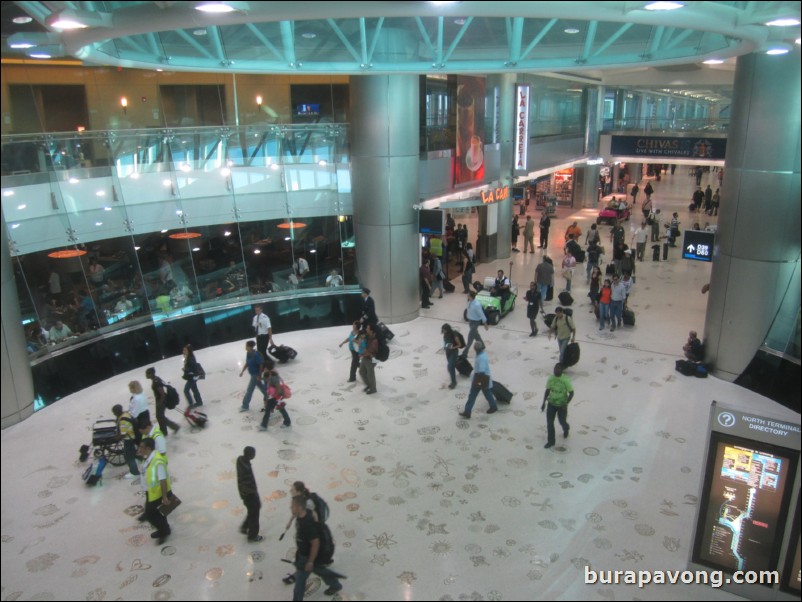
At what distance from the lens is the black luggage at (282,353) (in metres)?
13.5

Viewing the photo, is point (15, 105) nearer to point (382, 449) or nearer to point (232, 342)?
point (382, 449)

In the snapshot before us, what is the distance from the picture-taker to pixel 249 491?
24.2 feet

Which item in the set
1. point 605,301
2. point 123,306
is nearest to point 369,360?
point 123,306

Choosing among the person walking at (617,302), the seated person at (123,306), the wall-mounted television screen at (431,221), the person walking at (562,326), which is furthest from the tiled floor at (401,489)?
the wall-mounted television screen at (431,221)

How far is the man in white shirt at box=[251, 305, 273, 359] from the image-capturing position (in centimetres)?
1298

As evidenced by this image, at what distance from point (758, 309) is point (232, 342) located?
36.7 feet

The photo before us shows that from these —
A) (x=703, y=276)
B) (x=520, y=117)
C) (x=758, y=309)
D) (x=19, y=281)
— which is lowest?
(x=703, y=276)

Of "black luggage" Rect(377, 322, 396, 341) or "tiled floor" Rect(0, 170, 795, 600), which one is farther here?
"black luggage" Rect(377, 322, 396, 341)

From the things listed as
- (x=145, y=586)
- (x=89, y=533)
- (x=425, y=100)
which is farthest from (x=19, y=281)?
(x=425, y=100)

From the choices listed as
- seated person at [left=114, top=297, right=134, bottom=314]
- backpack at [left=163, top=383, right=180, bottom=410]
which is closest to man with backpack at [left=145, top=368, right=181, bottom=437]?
backpack at [left=163, top=383, right=180, bottom=410]

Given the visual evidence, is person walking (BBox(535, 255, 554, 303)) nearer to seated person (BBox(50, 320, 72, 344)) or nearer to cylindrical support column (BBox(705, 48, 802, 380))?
cylindrical support column (BBox(705, 48, 802, 380))

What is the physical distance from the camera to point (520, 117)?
21.9 metres

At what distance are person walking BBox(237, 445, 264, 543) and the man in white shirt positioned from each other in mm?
5608

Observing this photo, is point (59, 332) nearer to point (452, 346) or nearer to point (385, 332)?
point (385, 332)
